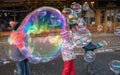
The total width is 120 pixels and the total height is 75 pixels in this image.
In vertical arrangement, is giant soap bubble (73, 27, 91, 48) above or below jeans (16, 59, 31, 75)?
above

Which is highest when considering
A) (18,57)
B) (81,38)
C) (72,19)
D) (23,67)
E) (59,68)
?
(72,19)

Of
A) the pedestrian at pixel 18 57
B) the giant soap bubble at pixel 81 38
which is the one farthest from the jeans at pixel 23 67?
the giant soap bubble at pixel 81 38

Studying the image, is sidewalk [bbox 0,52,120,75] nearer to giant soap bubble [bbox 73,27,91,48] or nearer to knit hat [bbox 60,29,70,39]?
giant soap bubble [bbox 73,27,91,48]

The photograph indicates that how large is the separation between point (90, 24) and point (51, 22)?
14.4m

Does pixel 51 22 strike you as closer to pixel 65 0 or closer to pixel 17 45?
pixel 17 45

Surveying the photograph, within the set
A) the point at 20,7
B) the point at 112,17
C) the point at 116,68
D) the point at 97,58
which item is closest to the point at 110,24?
the point at 112,17

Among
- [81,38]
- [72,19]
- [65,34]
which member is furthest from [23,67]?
[72,19]

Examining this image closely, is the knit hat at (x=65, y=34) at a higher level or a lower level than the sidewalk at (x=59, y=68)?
higher

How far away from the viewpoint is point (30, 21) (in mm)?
8086

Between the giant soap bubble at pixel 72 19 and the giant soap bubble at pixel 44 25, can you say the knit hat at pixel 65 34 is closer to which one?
the giant soap bubble at pixel 44 25

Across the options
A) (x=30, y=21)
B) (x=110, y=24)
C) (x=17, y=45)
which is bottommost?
(x=110, y=24)

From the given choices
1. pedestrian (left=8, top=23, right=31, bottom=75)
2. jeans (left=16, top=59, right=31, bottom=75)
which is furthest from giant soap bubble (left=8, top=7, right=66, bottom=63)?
jeans (left=16, top=59, right=31, bottom=75)

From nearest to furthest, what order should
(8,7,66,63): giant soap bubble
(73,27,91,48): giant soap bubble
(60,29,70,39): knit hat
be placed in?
(60,29,70,39): knit hat
(8,7,66,63): giant soap bubble
(73,27,91,48): giant soap bubble

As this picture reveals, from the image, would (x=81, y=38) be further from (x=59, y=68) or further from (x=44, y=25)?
(x=59, y=68)
